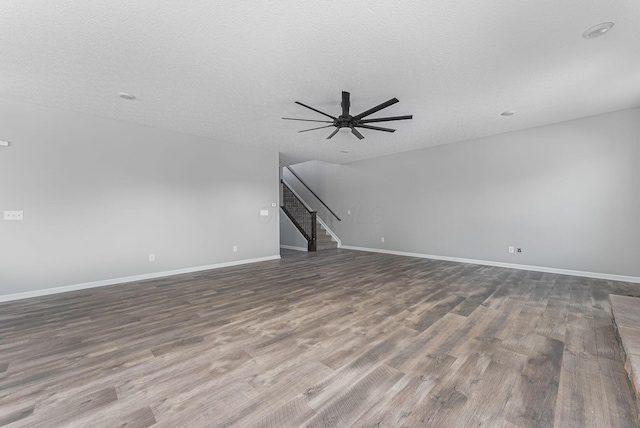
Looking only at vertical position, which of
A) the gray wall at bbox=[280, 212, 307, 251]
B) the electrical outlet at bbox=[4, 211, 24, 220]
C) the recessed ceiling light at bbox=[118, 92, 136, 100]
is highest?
the recessed ceiling light at bbox=[118, 92, 136, 100]

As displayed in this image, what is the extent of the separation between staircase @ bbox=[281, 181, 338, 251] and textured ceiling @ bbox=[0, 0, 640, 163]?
4.25m

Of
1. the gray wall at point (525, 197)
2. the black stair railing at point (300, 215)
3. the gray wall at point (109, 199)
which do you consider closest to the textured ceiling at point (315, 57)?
the gray wall at point (109, 199)

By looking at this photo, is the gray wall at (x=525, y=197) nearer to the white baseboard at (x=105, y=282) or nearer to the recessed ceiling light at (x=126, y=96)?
the white baseboard at (x=105, y=282)

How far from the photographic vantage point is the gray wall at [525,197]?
4242 mm

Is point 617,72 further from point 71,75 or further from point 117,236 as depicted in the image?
point 117,236

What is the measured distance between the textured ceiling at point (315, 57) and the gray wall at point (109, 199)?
434 millimetres

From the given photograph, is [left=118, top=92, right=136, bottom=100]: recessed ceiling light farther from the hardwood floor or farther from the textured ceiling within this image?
the hardwood floor

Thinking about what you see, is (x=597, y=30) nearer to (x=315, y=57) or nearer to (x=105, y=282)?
(x=315, y=57)

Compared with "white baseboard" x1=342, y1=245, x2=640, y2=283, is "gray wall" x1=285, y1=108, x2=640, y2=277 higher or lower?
higher

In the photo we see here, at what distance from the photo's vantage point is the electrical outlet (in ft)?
11.5

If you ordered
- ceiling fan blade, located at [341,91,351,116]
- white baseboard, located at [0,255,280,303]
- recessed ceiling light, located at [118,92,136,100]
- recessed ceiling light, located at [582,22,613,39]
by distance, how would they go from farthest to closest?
white baseboard, located at [0,255,280,303]
recessed ceiling light, located at [118,92,136,100]
ceiling fan blade, located at [341,91,351,116]
recessed ceiling light, located at [582,22,613,39]

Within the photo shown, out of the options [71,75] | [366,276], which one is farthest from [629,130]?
[71,75]

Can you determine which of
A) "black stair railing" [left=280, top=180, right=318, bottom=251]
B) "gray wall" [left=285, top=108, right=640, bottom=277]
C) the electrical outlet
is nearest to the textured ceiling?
"gray wall" [left=285, top=108, right=640, bottom=277]

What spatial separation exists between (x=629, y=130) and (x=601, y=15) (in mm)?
3340
